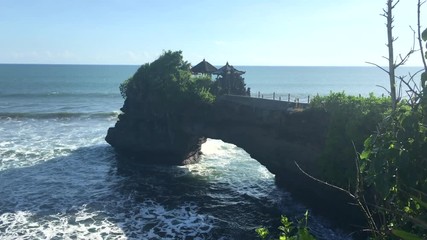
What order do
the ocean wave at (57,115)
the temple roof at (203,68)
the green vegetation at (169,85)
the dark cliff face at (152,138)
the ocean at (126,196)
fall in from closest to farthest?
the ocean at (126,196)
the green vegetation at (169,85)
the dark cliff face at (152,138)
the temple roof at (203,68)
the ocean wave at (57,115)

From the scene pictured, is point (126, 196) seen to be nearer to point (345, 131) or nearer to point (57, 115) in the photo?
point (345, 131)

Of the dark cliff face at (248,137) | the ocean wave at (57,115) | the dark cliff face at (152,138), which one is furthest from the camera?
the ocean wave at (57,115)

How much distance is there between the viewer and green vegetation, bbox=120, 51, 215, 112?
32.3m

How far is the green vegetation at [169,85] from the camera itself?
1271 inches

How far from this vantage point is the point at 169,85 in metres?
33.2

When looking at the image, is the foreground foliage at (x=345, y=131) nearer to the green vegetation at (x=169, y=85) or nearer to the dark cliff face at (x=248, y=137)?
the dark cliff face at (x=248, y=137)

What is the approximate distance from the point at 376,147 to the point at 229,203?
20.5 metres

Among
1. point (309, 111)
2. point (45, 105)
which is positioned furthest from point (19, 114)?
point (309, 111)

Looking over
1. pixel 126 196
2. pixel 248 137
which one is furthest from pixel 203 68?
pixel 126 196

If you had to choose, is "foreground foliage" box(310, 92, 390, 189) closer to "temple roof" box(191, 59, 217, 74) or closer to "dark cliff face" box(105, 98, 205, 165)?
"dark cliff face" box(105, 98, 205, 165)

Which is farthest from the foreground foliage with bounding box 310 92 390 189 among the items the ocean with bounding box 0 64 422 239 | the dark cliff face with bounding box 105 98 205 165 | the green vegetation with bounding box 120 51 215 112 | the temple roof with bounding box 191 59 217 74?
the temple roof with bounding box 191 59 217 74

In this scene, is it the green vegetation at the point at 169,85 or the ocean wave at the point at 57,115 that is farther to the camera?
the ocean wave at the point at 57,115

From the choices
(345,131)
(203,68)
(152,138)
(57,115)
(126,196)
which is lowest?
(126,196)

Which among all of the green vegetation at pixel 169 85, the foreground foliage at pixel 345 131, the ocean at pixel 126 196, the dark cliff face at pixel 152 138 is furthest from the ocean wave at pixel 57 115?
the foreground foliage at pixel 345 131
